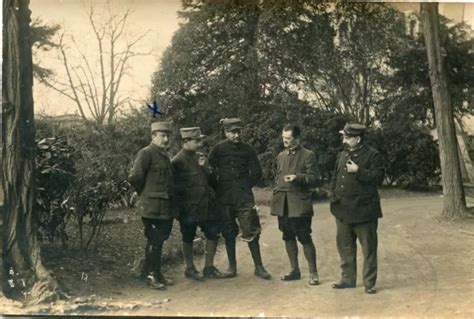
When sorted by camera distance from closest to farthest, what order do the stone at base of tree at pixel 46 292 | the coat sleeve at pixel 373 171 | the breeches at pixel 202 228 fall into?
1. the coat sleeve at pixel 373 171
2. the stone at base of tree at pixel 46 292
3. the breeches at pixel 202 228

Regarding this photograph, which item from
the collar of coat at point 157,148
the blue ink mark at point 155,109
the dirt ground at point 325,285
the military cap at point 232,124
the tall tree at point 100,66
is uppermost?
the tall tree at point 100,66

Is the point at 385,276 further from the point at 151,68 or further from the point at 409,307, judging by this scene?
the point at 151,68

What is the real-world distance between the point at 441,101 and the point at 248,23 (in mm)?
1518

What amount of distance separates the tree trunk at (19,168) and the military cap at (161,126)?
92cm

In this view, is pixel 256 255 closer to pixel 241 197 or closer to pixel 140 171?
pixel 241 197

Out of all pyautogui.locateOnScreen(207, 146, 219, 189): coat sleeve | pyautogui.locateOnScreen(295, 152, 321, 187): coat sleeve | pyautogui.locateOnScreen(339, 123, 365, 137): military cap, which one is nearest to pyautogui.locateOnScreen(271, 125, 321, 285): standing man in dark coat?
pyautogui.locateOnScreen(295, 152, 321, 187): coat sleeve

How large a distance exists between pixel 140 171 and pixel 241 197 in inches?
30.2

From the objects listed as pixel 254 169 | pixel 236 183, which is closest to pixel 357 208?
pixel 254 169

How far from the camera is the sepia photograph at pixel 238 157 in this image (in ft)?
13.2

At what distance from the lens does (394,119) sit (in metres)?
4.07

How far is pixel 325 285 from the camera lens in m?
4.07

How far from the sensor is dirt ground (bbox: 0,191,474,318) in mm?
3957

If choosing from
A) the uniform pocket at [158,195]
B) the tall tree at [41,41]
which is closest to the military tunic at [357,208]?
the uniform pocket at [158,195]

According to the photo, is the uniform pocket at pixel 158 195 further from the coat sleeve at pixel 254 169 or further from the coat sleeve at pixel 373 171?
the coat sleeve at pixel 373 171
